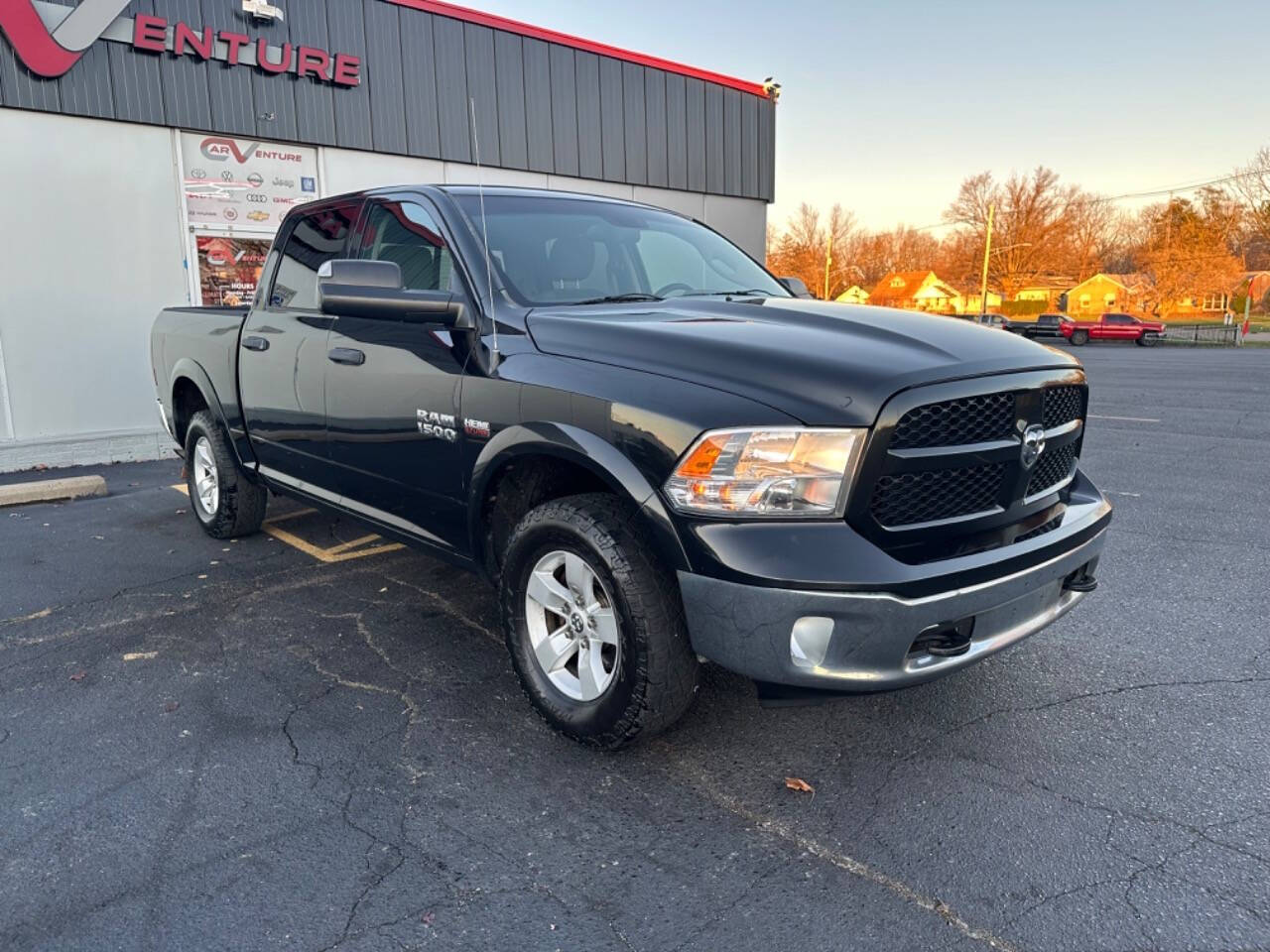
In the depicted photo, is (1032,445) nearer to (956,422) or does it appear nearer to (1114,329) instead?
(956,422)

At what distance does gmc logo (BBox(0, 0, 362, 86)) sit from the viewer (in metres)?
8.14

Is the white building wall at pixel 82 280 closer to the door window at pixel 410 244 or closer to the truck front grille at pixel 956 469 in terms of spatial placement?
the door window at pixel 410 244

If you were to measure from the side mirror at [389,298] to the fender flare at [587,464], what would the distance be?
0.53m

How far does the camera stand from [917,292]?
284ft

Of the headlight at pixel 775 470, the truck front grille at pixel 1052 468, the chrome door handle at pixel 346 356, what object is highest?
the chrome door handle at pixel 346 356

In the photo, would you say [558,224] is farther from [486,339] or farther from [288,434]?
[288,434]

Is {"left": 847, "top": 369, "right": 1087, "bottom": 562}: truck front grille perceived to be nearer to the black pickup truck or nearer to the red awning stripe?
the black pickup truck

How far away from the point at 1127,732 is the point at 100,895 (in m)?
3.31

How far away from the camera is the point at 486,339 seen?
3.28 m

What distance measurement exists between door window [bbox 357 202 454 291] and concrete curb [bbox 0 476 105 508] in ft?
15.5

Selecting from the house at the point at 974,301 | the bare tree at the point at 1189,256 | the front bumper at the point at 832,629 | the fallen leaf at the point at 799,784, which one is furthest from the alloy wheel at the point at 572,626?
the house at the point at 974,301

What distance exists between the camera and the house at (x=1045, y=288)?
72506mm

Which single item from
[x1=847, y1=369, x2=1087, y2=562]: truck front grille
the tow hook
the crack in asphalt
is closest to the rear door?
the crack in asphalt

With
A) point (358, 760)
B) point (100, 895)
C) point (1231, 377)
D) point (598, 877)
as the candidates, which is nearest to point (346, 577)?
point (358, 760)
